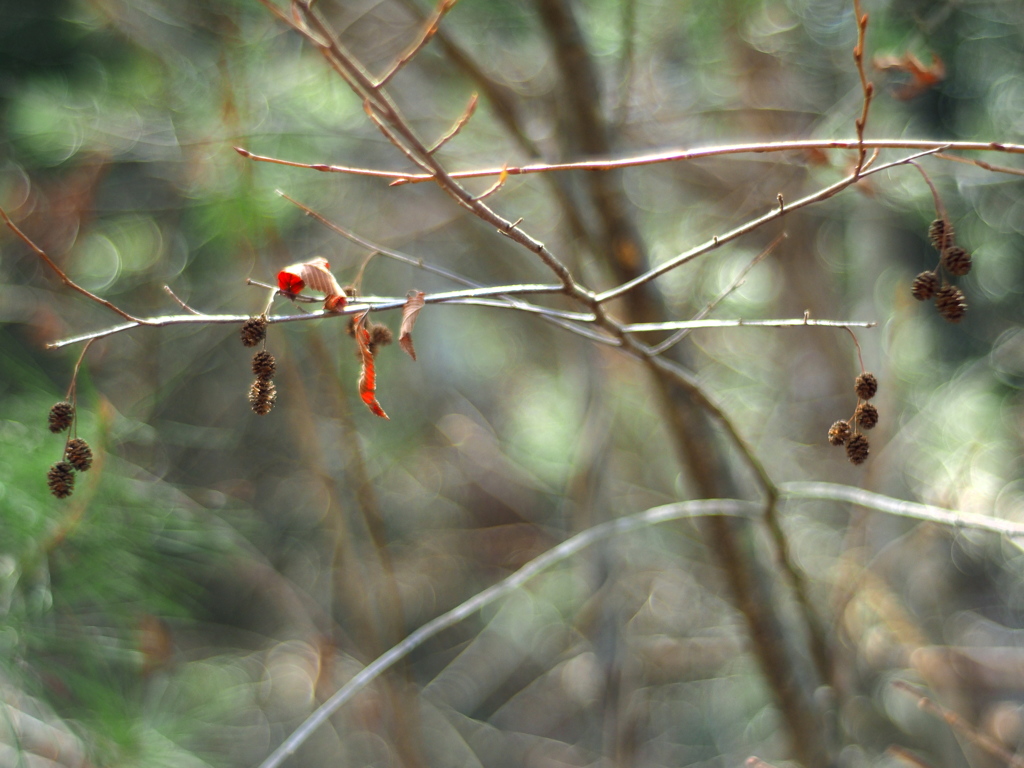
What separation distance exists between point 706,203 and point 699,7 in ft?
1.69

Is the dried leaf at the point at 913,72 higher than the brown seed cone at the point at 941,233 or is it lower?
higher

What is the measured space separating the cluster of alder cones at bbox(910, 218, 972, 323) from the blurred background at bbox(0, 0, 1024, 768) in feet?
1.98

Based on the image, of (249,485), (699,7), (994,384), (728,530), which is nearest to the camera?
(728,530)

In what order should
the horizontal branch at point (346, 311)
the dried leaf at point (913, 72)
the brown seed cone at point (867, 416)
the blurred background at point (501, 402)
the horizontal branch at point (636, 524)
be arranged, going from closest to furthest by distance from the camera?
the horizontal branch at point (346, 311) → the brown seed cone at point (867, 416) → the horizontal branch at point (636, 524) → the dried leaf at point (913, 72) → the blurred background at point (501, 402)

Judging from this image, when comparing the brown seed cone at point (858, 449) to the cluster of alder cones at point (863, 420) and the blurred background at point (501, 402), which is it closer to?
the cluster of alder cones at point (863, 420)

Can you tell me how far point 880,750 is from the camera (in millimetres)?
2020

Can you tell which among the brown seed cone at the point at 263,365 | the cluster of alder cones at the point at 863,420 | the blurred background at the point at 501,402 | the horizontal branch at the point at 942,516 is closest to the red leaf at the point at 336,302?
the brown seed cone at the point at 263,365

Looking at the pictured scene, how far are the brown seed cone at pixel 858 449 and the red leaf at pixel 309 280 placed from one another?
0.43 meters

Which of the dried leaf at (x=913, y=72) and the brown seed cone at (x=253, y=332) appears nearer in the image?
the brown seed cone at (x=253, y=332)

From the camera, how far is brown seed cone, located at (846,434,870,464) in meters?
0.63

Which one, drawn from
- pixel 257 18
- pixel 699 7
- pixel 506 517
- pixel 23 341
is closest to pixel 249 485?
pixel 23 341

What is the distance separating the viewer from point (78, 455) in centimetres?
69

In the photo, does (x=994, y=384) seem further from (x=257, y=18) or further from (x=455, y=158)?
(x=257, y=18)

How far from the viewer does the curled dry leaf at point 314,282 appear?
0.56 meters
